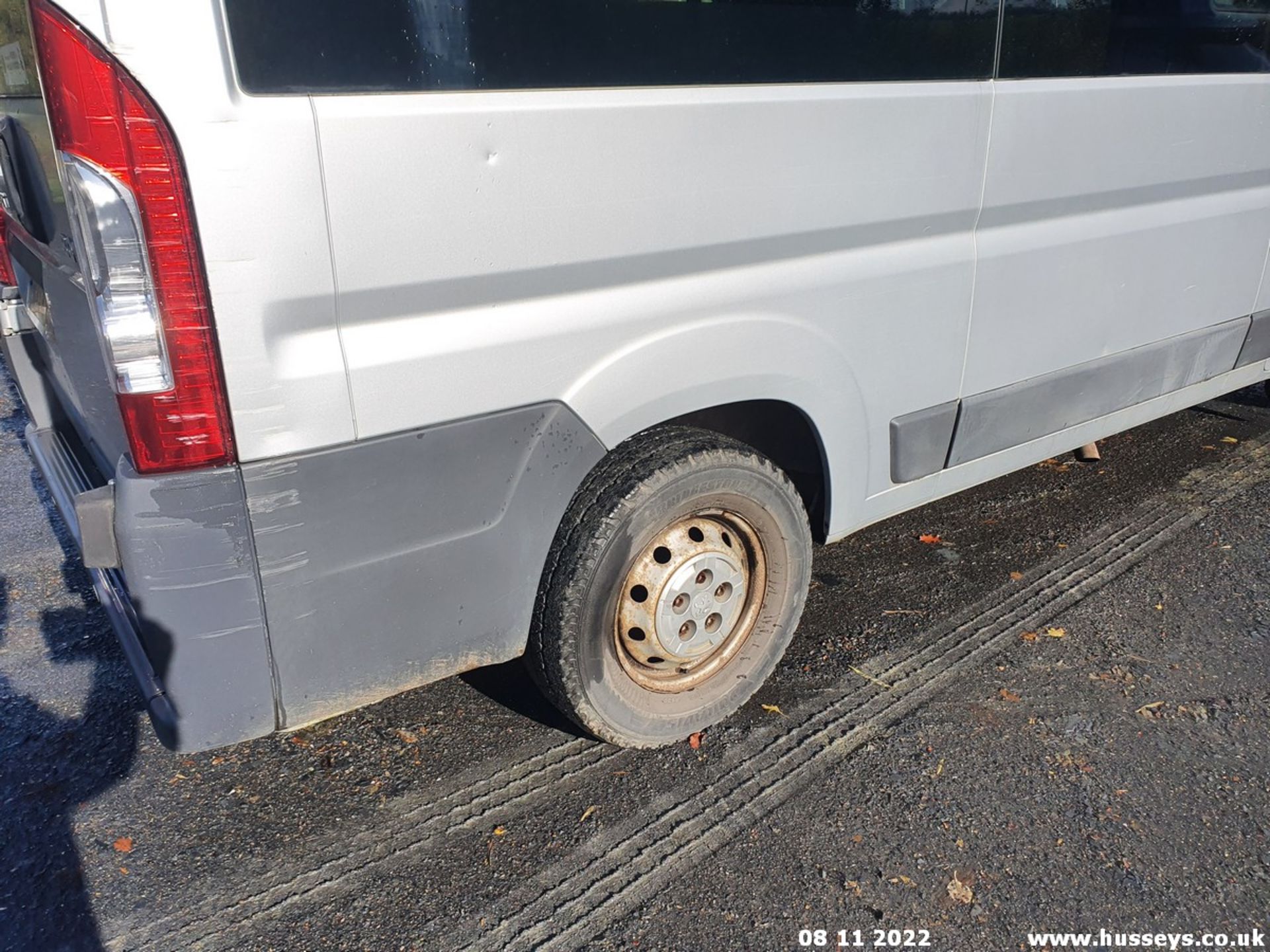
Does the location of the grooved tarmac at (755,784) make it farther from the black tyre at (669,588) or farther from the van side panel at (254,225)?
the van side panel at (254,225)

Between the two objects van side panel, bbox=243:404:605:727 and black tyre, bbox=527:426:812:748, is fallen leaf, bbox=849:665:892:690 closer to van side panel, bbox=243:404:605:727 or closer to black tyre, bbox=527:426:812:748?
black tyre, bbox=527:426:812:748

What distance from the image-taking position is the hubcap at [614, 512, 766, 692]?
7.89 feet

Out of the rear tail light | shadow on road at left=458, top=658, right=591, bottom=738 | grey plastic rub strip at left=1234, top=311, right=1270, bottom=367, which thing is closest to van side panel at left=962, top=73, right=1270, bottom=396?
grey plastic rub strip at left=1234, top=311, right=1270, bottom=367

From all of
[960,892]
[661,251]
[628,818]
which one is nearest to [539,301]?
[661,251]

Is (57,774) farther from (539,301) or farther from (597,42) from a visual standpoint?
(597,42)

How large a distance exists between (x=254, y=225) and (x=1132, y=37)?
2668 millimetres

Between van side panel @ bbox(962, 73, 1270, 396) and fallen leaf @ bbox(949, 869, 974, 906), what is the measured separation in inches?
55.1

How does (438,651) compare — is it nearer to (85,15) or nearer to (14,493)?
(85,15)

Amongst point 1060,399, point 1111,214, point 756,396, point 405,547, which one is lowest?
point 1060,399

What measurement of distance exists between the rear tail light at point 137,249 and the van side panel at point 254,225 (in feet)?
0.11

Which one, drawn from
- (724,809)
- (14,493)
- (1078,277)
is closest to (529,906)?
(724,809)

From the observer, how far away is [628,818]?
95.3 inches

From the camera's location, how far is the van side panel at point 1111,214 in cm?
273

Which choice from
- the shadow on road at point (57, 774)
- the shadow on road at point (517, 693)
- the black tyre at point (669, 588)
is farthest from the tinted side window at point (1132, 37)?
the shadow on road at point (57, 774)
